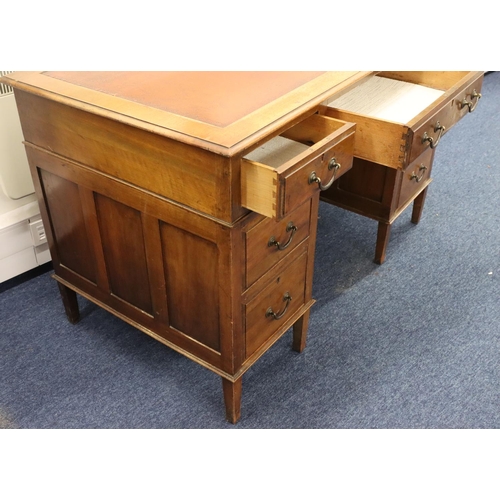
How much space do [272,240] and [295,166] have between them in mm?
260

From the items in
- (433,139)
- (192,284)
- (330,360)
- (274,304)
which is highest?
(433,139)

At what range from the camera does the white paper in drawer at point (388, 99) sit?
153cm

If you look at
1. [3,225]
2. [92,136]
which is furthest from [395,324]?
[3,225]

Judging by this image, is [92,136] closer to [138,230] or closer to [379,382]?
[138,230]

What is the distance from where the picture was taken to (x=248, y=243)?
3.96 feet

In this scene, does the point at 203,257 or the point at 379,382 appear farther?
the point at 379,382

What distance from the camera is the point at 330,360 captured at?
1660 millimetres

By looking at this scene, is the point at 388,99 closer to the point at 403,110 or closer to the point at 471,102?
the point at 403,110

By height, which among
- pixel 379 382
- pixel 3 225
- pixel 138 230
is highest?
pixel 138 230

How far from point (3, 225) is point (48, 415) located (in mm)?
589

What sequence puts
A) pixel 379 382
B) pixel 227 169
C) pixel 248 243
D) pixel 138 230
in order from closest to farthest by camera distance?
pixel 227 169 < pixel 248 243 < pixel 138 230 < pixel 379 382

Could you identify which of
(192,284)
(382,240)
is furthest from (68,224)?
(382,240)

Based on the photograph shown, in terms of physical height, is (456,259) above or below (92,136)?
below

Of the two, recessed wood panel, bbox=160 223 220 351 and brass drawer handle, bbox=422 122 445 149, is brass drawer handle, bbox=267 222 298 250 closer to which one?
recessed wood panel, bbox=160 223 220 351
